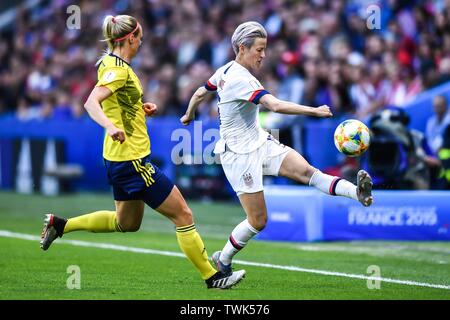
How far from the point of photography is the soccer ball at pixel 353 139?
953 cm

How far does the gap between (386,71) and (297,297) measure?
9579 mm

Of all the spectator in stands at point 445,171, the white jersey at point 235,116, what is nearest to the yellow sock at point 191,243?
the white jersey at point 235,116

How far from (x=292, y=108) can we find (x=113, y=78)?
149 centimetres

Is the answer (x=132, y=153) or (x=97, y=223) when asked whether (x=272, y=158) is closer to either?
(x=132, y=153)

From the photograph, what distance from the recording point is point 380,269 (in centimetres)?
1056

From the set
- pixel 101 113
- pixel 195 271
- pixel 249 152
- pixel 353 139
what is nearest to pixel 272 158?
pixel 249 152

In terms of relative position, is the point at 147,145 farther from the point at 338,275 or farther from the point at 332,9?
the point at 332,9

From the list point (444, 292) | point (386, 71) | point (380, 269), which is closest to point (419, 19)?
point (386, 71)

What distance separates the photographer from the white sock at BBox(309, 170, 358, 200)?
927 centimetres

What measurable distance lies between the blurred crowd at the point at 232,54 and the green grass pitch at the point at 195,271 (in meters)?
3.61

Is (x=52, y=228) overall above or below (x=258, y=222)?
below

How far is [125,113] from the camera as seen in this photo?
8.79 metres

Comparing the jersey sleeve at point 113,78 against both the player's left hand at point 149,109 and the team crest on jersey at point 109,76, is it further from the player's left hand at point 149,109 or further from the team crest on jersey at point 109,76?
the player's left hand at point 149,109

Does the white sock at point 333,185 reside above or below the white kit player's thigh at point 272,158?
below
